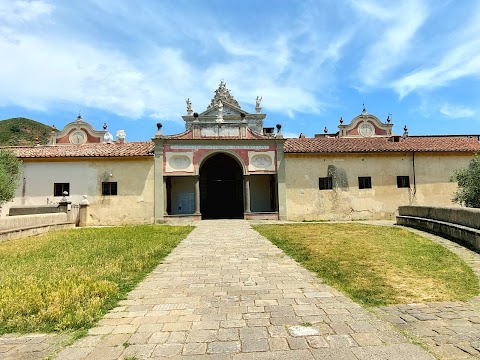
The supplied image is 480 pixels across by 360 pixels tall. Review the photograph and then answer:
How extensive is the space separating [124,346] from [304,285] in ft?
9.95

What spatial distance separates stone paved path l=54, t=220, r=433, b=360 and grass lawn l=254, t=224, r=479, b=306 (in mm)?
463

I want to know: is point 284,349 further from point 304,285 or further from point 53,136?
point 53,136

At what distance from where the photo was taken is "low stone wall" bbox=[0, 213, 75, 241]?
11759 millimetres

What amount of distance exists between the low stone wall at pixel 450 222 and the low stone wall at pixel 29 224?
46.5ft

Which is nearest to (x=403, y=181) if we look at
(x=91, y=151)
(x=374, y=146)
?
(x=374, y=146)

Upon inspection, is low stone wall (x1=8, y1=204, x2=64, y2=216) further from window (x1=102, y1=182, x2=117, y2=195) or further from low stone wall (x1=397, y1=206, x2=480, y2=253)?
low stone wall (x1=397, y1=206, x2=480, y2=253)

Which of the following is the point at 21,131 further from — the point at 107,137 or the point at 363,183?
the point at 363,183


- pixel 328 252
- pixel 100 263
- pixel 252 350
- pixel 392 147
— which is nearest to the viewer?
pixel 252 350

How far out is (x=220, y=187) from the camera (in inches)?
987

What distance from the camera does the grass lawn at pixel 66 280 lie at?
12.5ft

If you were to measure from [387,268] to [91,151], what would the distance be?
62.7 ft

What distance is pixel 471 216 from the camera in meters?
9.73

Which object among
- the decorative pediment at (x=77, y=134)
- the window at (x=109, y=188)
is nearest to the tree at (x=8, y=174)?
the window at (x=109, y=188)

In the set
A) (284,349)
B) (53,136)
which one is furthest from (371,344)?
(53,136)
